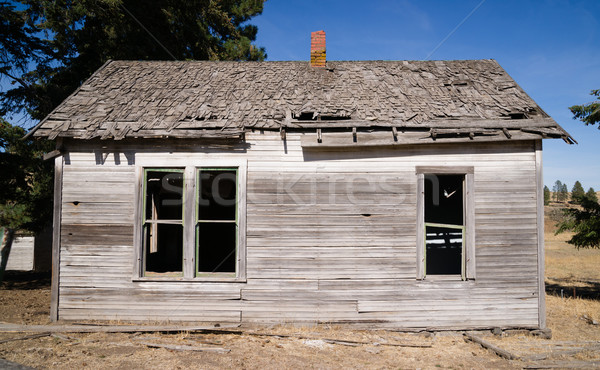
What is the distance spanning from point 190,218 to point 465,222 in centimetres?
517

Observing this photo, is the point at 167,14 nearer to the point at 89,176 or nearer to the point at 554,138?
the point at 89,176

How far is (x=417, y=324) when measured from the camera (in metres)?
6.95

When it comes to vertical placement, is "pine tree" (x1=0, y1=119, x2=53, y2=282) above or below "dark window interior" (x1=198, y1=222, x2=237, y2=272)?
above

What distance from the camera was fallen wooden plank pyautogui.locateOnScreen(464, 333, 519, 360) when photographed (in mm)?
5812

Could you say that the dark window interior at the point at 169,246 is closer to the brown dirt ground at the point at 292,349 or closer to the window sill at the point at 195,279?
the brown dirt ground at the point at 292,349

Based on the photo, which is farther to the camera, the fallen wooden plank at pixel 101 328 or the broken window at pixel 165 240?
the broken window at pixel 165 240

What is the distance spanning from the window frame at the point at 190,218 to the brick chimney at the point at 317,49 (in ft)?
13.2

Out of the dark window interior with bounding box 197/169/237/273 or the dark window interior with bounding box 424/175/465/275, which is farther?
the dark window interior with bounding box 197/169/237/273

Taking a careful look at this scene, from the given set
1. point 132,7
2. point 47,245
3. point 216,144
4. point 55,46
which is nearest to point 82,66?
point 55,46

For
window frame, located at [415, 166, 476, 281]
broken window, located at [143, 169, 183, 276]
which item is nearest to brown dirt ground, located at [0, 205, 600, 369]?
window frame, located at [415, 166, 476, 281]

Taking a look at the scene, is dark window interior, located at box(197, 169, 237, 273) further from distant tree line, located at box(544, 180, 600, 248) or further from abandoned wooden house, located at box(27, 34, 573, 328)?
distant tree line, located at box(544, 180, 600, 248)

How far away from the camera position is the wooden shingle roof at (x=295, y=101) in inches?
277

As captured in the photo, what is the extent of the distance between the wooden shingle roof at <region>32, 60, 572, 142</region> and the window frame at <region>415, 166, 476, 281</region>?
69cm

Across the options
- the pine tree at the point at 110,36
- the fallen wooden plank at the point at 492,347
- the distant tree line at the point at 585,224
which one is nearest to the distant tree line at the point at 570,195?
the distant tree line at the point at 585,224
